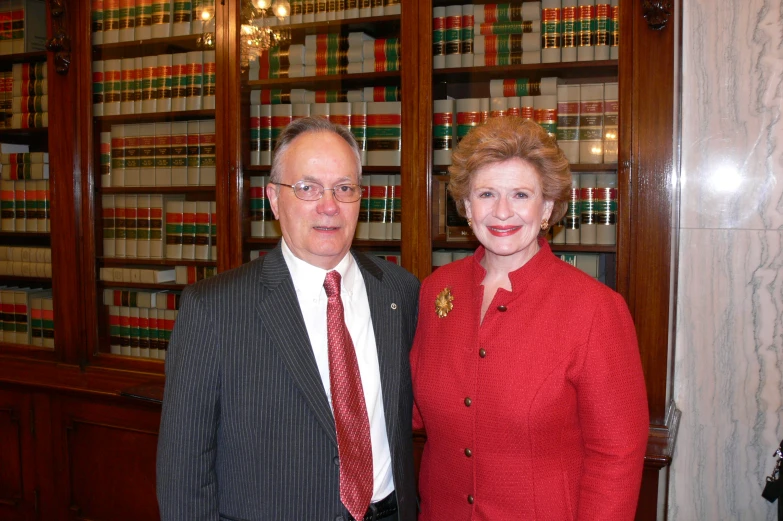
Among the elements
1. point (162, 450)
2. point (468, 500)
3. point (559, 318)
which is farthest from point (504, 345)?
point (162, 450)

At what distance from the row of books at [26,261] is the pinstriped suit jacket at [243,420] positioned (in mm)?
2296

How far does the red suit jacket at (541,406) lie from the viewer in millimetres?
1462

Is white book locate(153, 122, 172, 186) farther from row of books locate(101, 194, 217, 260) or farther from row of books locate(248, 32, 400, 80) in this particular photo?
row of books locate(248, 32, 400, 80)

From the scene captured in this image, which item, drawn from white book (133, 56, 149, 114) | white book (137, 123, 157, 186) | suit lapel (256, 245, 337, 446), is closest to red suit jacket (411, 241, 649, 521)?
suit lapel (256, 245, 337, 446)

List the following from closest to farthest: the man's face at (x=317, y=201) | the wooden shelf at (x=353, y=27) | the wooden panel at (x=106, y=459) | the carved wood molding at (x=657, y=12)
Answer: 1. the man's face at (x=317, y=201)
2. the carved wood molding at (x=657, y=12)
3. the wooden shelf at (x=353, y=27)
4. the wooden panel at (x=106, y=459)

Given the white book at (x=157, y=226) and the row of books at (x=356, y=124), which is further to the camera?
the white book at (x=157, y=226)

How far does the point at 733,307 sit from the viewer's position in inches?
103

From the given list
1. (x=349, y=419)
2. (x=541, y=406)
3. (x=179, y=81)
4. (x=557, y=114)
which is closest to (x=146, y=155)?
(x=179, y=81)

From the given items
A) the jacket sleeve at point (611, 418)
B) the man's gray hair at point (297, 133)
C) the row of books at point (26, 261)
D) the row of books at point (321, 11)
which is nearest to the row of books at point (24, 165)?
the row of books at point (26, 261)

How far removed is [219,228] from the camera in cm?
296

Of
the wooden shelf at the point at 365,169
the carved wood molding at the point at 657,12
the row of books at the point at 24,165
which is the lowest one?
the wooden shelf at the point at 365,169

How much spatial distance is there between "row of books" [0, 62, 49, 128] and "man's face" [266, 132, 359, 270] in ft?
7.73

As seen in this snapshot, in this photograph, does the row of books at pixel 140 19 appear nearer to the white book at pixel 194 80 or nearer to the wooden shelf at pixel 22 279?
the white book at pixel 194 80

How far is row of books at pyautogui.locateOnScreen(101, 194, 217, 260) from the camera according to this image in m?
3.18
